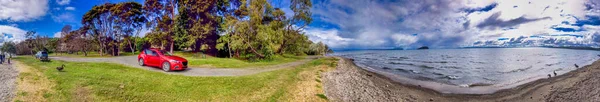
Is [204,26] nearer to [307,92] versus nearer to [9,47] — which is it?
[307,92]

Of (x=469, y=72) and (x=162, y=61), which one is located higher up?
(x=162, y=61)

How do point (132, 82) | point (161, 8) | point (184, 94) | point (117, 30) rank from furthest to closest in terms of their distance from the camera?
point (117, 30), point (161, 8), point (132, 82), point (184, 94)

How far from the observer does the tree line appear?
36562 mm

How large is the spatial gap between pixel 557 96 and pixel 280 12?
33413 millimetres

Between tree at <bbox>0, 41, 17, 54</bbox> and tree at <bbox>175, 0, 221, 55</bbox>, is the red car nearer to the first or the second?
tree at <bbox>175, 0, 221, 55</bbox>

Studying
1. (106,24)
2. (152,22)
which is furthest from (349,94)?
(106,24)

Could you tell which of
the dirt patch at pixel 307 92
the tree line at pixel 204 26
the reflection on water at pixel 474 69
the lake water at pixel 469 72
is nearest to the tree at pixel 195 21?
the tree line at pixel 204 26

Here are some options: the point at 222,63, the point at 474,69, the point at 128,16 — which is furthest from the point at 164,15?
the point at 474,69

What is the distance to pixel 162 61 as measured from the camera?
17.6 m

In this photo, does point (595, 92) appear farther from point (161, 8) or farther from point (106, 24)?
point (106, 24)

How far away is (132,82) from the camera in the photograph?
12.5 m

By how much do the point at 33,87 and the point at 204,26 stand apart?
31.0 m

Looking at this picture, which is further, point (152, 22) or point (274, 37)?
point (152, 22)

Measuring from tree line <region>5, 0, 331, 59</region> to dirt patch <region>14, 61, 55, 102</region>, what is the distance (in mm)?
23004
